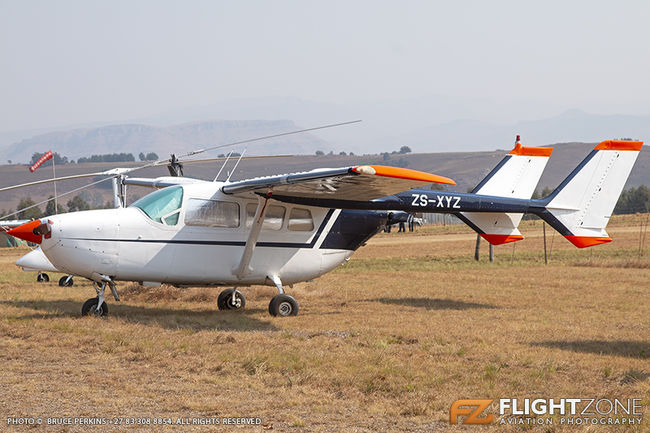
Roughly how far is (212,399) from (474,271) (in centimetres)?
1671

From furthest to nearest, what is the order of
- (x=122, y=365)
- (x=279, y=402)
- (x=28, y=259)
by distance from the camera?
(x=28, y=259)
(x=122, y=365)
(x=279, y=402)

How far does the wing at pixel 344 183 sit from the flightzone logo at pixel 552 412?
368 centimetres

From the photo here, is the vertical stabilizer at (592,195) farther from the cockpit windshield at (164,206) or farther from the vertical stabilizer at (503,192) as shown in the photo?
the cockpit windshield at (164,206)

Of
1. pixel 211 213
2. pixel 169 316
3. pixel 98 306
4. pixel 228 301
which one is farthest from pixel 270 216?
pixel 98 306

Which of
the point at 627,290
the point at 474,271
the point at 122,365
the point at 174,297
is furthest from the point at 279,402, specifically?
the point at 474,271

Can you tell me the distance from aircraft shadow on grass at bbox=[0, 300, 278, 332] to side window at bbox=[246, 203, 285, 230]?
1.72 metres

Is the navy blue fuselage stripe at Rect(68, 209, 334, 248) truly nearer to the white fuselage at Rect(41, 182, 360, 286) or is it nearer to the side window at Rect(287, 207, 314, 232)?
the white fuselage at Rect(41, 182, 360, 286)

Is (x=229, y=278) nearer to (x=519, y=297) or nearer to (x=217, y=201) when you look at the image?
→ (x=217, y=201)

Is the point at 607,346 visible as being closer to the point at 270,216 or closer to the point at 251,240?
the point at 251,240

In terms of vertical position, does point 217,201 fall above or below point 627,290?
above

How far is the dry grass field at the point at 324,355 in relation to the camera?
6.70 m

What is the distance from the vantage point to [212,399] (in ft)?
23.0

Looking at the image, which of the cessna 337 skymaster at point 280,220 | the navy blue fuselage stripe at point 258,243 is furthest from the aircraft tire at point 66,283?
the navy blue fuselage stripe at point 258,243

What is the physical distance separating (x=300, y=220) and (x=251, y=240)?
1.27 m
